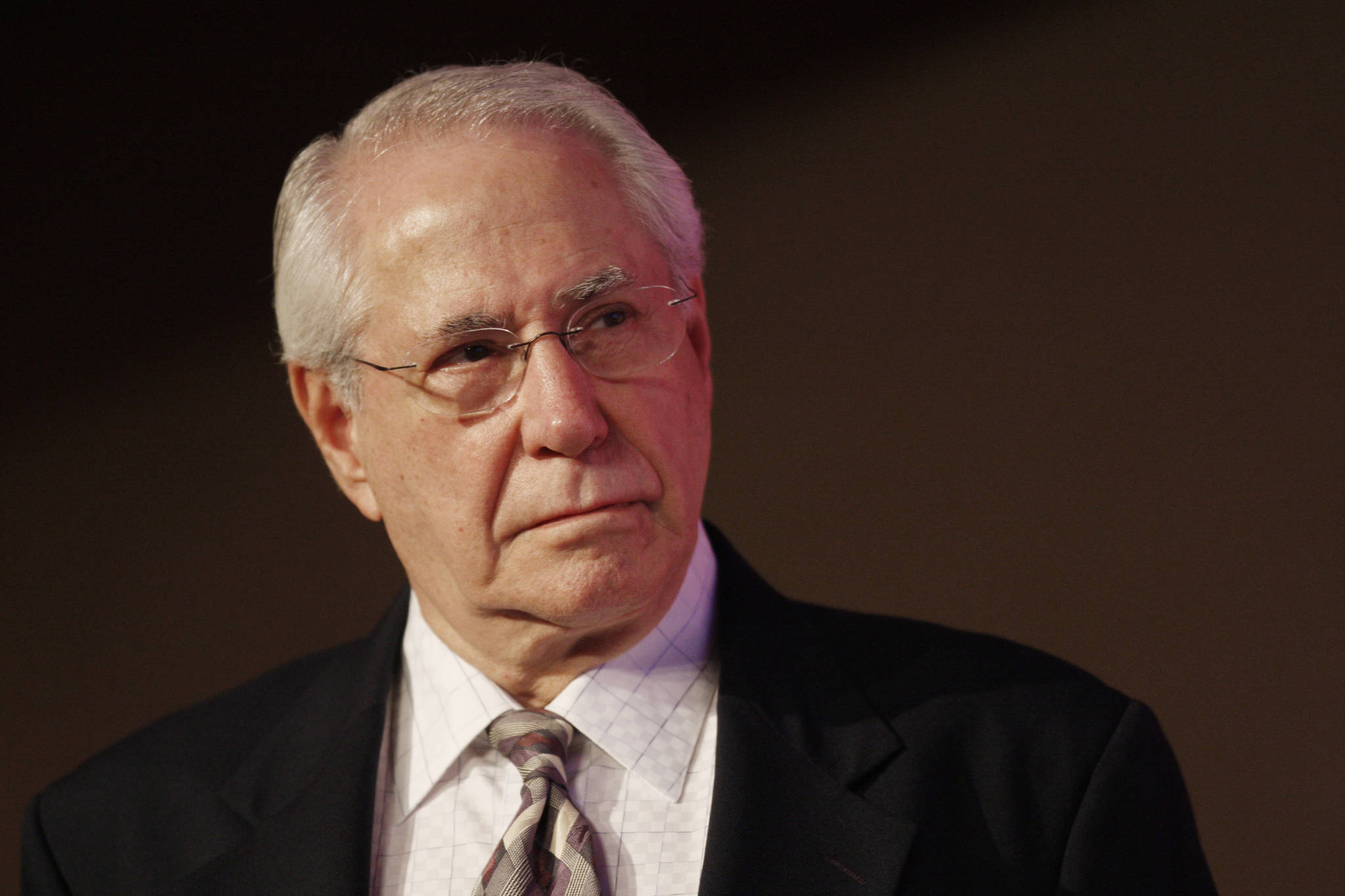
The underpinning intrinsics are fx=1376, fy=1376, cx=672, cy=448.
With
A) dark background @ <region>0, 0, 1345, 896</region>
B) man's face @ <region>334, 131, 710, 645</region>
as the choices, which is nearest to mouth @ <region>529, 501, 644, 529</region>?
man's face @ <region>334, 131, 710, 645</region>

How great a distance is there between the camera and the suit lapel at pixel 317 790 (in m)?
1.63

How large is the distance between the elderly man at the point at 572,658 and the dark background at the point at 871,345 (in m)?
0.71

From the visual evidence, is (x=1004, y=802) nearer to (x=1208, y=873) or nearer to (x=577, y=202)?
(x=1208, y=873)

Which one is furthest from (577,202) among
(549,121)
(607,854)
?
(607,854)

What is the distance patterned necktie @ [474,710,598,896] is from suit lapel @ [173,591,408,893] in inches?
7.3

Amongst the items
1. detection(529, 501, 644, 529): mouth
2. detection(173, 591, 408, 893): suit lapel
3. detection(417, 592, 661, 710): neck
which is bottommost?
detection(173, 591, 408, 893): suit lapel

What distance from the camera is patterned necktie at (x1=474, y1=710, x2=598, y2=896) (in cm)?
153

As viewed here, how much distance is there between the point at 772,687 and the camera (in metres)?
1.67

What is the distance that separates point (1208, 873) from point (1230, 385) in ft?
3.00

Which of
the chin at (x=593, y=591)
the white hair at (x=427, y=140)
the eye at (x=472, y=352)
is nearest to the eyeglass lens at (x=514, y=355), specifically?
the eye at (x=472, y=352)

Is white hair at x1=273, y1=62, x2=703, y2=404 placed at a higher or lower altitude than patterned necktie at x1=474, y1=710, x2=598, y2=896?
higher

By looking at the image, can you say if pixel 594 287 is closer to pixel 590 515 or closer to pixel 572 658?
pixel 590 515

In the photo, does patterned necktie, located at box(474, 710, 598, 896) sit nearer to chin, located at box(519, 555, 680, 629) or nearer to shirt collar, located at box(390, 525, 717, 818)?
shirt collar, located at box(390, 525, 717, 818)

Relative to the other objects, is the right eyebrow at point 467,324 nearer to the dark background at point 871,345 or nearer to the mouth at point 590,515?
the mouth at point 590,515
